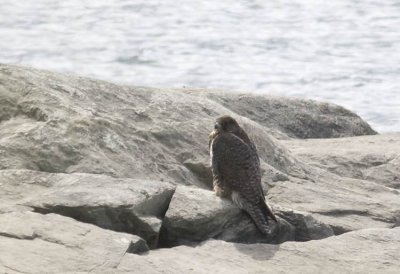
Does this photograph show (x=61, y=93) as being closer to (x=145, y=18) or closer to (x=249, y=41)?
(x=249, y=41)

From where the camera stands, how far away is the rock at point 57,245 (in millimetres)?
7207

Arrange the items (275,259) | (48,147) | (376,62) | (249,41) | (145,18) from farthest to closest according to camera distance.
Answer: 1. (145,18)
2. (249,41)
3. (376,62)
4. (48,147)
5. (275,259)

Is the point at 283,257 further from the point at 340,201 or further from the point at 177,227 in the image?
the point at 340,201

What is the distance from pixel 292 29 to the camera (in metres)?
29.4

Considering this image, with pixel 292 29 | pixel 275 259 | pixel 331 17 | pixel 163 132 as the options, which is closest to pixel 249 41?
pixel 292 29

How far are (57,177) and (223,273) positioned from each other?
1.70 metres

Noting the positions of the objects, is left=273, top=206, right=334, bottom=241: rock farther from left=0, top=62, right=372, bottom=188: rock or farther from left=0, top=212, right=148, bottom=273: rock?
left=0, top=212, right=148, bottom=273: rock

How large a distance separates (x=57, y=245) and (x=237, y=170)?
7.07 feet

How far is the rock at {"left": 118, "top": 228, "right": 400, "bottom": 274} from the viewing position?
779 cm

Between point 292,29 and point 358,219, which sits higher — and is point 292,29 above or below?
below

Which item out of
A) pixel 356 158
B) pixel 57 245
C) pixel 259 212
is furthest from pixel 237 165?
pixel 356 158

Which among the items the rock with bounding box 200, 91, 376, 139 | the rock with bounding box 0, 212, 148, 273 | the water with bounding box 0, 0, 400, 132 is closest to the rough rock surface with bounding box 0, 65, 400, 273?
the rock with bounding box 0, 212, 148, 273

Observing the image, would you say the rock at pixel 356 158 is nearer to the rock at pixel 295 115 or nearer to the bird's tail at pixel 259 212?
the rock at pixel 295 115

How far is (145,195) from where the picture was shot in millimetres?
8461
